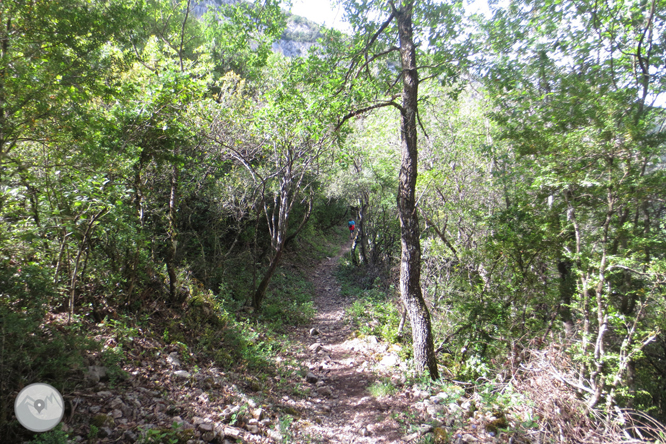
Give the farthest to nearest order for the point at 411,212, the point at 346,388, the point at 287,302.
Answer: the point at 287,302
the point at 346,388
the point at 411,212

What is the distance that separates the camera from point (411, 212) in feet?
17.7

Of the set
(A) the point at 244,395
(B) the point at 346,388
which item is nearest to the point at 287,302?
(B) the point at 346,388

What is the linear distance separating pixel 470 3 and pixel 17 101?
6.30m

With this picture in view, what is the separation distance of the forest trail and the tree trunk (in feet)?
2.59

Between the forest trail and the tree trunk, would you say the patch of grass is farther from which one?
the tree trunk

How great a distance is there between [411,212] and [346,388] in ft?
11.5

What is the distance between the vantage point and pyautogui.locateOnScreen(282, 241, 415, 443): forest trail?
4.06 meters

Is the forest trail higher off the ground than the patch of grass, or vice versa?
the patch of grass

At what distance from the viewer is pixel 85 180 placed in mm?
A: 3396

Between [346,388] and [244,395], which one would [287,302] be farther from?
[244,395]

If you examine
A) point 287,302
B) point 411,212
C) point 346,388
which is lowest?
point 346,388

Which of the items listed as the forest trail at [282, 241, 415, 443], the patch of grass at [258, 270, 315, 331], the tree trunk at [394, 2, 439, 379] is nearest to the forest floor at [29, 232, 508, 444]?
the forest trail at [282, 241, 415, 443]

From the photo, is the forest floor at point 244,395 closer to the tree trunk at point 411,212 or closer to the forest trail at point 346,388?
the forest trail at point 346,388

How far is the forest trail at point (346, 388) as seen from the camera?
406cm
